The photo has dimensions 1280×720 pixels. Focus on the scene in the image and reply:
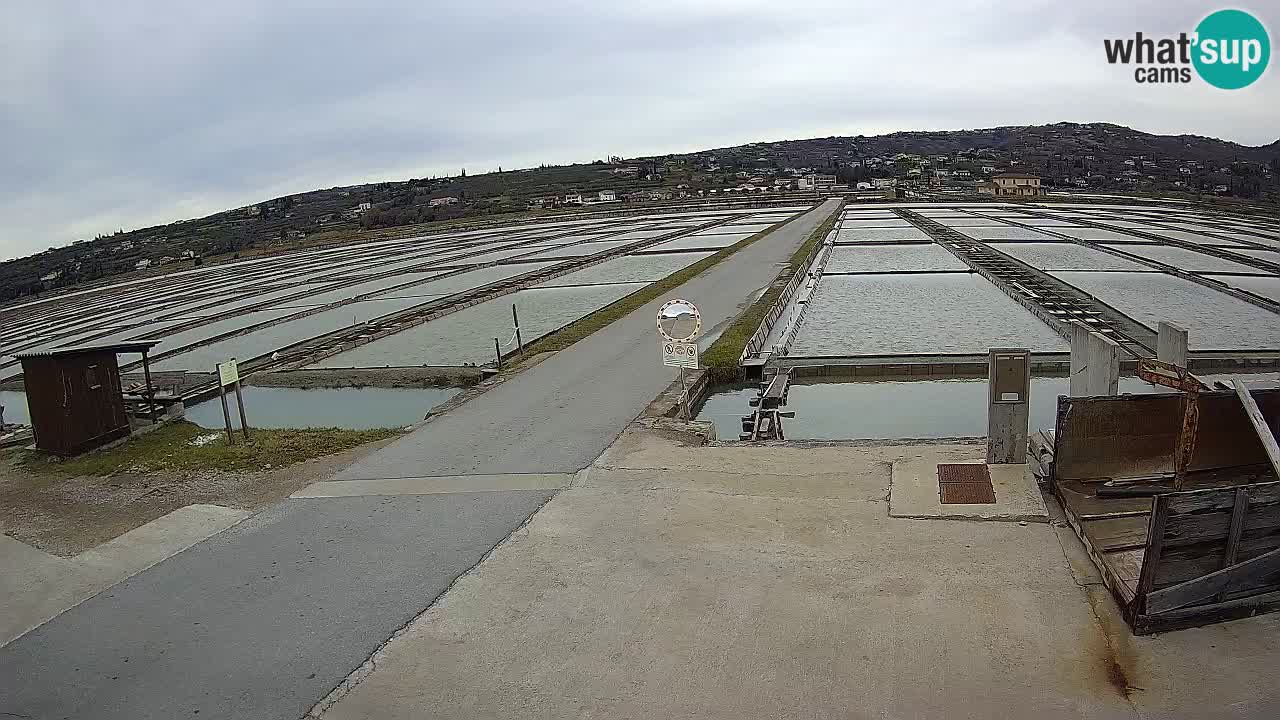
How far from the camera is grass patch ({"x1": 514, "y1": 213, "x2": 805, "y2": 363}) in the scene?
16266 millimetres

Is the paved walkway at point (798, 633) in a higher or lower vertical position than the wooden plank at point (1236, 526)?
lower

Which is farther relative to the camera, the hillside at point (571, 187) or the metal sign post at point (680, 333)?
the hillside at point (571, 187)

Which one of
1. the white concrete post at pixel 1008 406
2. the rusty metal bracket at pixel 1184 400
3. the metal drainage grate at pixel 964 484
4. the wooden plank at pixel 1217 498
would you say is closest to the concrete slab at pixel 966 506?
the metal drainage grate at pixel 964 484

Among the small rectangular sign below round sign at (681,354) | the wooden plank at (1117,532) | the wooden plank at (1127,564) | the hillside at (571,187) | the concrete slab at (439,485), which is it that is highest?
the hillside at (571,187)

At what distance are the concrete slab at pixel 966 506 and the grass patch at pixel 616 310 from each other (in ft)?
30.2

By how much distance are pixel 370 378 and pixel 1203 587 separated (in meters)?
13.6

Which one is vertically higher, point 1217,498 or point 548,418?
point 1217,498

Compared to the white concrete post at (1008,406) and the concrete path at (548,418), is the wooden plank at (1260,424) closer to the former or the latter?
the white concrete post at (1008,406)

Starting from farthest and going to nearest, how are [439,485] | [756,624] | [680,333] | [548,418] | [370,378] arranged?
[370,378] → [548,418] → [680,333] → [439,485] → [756,624]

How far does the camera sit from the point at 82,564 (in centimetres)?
695

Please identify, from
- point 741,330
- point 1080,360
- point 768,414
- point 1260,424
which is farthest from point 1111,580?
point 741,330

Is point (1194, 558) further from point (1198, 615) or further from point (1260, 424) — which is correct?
point (1260, 424)

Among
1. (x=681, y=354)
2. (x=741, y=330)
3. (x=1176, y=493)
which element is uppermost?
(x=681, y=354)

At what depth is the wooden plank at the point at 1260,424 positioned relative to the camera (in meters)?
5.51
